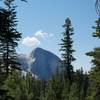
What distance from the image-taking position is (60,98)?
44406mm

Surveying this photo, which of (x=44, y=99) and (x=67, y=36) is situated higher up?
(x=67, y=36)

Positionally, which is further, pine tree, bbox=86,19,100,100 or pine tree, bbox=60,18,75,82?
pine tree, bbox=60,18,75,82

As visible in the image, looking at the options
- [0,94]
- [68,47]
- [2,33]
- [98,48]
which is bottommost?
[0,94]

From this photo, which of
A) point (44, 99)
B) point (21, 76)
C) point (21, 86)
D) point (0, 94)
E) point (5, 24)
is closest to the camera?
point (5, 24)

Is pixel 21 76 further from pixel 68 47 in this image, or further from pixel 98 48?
pixel 68 47

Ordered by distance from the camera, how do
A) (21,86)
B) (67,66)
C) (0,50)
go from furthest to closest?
(67,66), (0,50), (21,86)

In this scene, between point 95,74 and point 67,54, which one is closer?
point 95,74

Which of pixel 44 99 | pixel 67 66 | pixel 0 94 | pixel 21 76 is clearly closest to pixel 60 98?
pixel 44 99

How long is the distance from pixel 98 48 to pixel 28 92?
7506 mm

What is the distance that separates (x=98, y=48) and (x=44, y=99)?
9276mm

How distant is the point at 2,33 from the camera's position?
11469 mm

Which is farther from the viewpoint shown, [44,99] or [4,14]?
[44,99]

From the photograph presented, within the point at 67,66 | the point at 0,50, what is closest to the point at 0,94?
the point at 0,50

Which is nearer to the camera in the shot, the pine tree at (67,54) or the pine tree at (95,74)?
the pine tree at (95,74)
